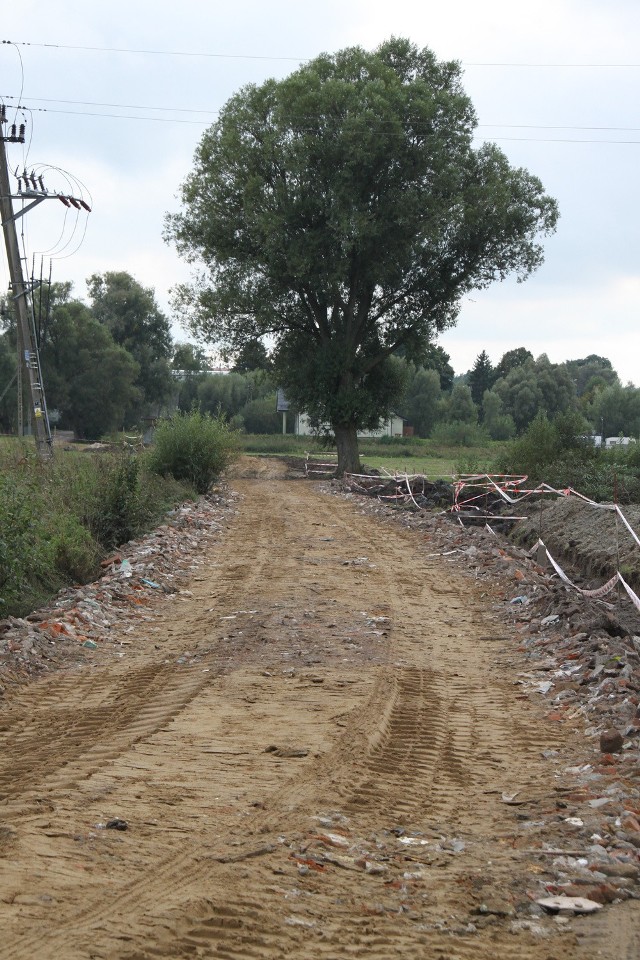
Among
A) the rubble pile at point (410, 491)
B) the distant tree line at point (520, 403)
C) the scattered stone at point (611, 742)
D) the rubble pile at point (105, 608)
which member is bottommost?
the rubble pile at point (105, 608)

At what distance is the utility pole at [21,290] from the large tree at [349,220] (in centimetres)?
1282

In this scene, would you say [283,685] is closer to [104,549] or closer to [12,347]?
[104,549]

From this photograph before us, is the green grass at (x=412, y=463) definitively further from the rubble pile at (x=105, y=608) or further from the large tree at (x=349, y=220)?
the rubble pile at (x=105, y=608)

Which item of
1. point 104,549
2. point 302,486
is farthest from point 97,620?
point 302,486

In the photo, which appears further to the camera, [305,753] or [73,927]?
[305,753]

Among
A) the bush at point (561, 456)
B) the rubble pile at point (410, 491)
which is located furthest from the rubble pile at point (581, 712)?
the bush at point (561, 456)

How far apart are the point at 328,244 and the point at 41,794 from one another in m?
30.7

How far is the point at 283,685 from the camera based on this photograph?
28.2 feet

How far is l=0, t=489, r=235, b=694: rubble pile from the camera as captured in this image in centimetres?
955

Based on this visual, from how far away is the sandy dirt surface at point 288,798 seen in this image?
3965mm

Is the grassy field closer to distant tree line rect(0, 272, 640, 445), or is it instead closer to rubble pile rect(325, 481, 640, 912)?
distant tree line rect(0, 272, 640, 445)

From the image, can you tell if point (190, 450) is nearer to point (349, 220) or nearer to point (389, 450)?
point (349, 220)

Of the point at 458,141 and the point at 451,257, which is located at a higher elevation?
the point at 458,141

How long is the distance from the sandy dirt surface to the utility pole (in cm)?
1144
